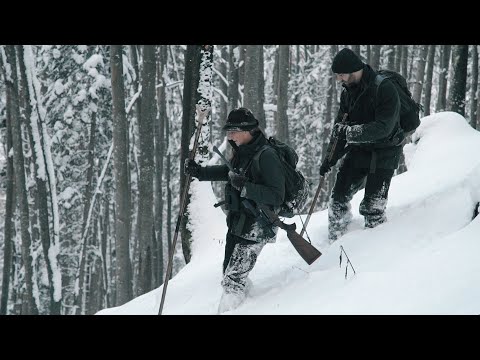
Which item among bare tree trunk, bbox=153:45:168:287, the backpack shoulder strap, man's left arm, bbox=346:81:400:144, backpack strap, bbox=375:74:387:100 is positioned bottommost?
bare tree trunk, bbox=153:45:168:287

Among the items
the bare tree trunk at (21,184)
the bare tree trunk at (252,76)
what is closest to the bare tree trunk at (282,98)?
the bare tree trunk at (252,76)

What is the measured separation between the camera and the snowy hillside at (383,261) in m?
3.61

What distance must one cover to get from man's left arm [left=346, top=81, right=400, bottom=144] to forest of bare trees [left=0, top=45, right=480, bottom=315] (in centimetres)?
275

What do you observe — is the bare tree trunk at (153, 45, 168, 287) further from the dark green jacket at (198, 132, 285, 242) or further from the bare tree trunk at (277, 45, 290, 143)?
the dark green jacket at (198, 132, 285, 242)

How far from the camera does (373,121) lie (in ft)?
17.8

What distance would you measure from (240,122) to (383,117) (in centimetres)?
153

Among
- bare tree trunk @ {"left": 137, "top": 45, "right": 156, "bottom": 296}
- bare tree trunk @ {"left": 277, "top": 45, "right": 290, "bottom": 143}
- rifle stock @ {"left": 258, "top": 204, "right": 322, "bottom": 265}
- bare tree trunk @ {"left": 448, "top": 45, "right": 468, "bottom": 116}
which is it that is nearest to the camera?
rifle stock @ {"left": 258, "top": 204, "right": 322, "bottom": 265}

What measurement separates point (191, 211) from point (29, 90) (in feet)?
15.8

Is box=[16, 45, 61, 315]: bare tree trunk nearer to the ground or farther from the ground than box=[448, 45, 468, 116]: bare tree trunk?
nearer to the ground

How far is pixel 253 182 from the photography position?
497 cm

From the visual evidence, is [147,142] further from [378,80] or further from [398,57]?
[398,57]

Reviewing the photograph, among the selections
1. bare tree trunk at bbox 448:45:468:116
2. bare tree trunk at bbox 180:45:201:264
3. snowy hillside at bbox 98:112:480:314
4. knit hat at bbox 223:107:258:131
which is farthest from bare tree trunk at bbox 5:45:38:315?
bare tree trunk at bbox 448:45:468:116

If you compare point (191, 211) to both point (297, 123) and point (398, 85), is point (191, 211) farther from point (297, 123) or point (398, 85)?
point (297, 123)

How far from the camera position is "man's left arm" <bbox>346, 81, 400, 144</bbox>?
5.24 m
